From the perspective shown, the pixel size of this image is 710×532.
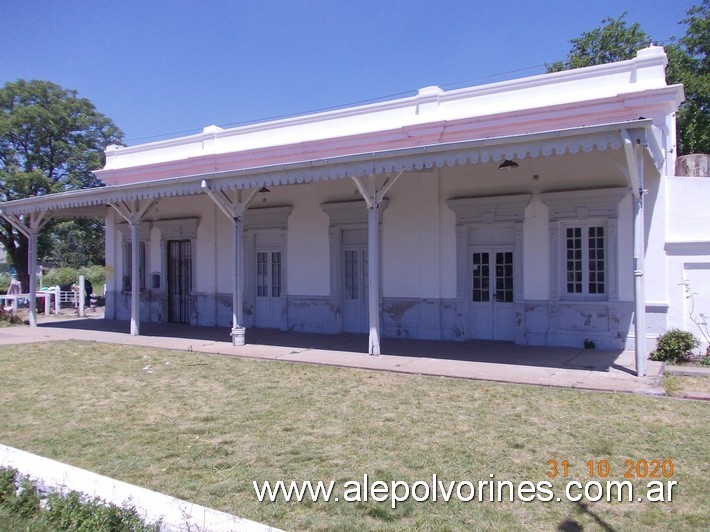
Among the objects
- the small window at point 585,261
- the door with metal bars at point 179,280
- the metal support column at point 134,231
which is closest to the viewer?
the small window at point 585,261

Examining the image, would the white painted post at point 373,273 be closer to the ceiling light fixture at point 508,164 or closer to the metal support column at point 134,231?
the ceiling light fixture at point 508,164

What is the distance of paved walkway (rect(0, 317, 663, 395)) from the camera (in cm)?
787

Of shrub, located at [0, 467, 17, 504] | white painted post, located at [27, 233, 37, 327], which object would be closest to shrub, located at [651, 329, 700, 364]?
shrub, located at [0, 467, 17, 504]

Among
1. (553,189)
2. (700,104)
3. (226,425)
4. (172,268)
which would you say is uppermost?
(700,104)

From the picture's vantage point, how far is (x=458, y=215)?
1148 cm

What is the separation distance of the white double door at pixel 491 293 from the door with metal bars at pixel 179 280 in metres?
8.43

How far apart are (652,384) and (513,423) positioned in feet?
8.84

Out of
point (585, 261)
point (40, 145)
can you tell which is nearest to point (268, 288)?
point (585, 261)

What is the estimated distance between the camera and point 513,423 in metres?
5.84

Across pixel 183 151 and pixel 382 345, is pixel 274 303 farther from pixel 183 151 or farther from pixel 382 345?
pixel 183 151

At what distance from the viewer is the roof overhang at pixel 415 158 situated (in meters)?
7.30

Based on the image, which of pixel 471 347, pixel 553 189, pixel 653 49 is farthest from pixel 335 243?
pixel 653 49

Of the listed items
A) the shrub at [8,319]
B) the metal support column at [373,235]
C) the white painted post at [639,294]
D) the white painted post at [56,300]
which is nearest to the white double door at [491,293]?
the metal support column at [373,235]

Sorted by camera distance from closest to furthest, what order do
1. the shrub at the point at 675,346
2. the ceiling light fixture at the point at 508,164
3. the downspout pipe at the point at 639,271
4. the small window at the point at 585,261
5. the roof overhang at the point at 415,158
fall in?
the roof overhang at the point at 415,158, the downspout pipe at the point at 639,271, the shrub at the point at 675,346, the small window at the point at 585,261, the ceiling light fixture at the point at 508,164
